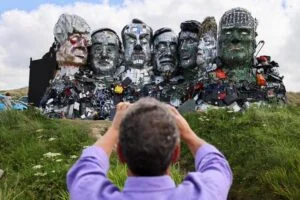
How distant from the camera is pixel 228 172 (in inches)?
66.5

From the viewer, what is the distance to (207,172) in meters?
1.63

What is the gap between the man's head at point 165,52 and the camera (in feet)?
42.8

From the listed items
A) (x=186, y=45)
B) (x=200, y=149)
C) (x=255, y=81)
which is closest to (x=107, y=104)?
(x=186, y=45)

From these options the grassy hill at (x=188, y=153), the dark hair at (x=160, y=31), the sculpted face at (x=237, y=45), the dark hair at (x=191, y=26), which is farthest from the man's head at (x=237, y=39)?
the grassy hill at (x=188, y=153)

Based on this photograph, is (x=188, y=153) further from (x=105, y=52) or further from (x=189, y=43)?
(x=105, y=52)

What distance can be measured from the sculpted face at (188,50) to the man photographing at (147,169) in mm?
11201

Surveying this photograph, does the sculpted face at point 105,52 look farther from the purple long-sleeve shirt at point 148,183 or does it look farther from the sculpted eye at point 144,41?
the purple long-sleeve shirt at point 148,183

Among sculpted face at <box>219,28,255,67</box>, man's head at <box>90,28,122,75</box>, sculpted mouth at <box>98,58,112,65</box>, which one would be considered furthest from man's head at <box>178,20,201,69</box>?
sculpted mouth at <box>98,58,112,65</box>

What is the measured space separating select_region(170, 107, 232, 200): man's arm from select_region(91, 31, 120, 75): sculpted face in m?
11.4

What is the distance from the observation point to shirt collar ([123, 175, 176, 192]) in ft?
4.99

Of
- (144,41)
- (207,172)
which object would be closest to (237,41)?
(144,41)

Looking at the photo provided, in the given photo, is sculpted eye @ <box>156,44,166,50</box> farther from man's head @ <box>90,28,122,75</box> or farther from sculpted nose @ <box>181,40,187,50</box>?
man's head @ <box>90,28,122,75</box>

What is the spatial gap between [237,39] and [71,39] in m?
3.83

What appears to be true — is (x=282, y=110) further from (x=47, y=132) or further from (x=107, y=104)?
(x=107, y=104)
